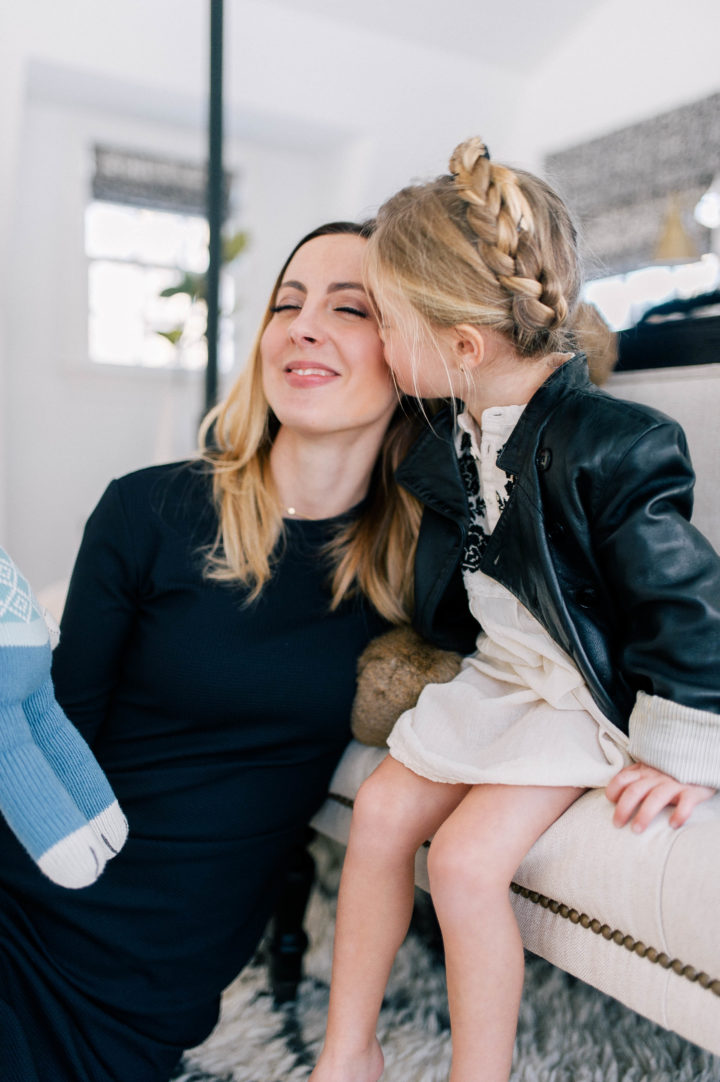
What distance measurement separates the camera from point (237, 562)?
114 centimetres

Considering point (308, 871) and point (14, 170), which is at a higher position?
point (14, 170)

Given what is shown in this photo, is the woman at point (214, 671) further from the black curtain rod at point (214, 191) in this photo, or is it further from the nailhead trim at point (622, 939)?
the black curtain rod at point (214, 191)

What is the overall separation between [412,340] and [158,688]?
0.55m

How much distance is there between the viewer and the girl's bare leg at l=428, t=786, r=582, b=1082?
844mm

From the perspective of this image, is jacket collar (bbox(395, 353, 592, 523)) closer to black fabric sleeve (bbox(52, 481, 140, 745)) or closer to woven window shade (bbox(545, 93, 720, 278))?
black fabric sleeve (bbox(52, 481, 140, 745))

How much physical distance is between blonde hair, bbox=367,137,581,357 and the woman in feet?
0.43

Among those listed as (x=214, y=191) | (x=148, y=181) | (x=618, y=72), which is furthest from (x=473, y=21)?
(x=214, y=191)

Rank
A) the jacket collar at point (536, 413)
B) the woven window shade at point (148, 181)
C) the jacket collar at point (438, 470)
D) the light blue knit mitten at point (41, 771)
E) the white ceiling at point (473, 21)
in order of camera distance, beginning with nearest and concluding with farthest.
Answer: the light blue knit mitten at point (41, 771) < the jacket collar at point (536, 413) < the jacket collar at point (438, 470) < the white ceiling at point (473, 21) < the woven window shade at point (148, 181)

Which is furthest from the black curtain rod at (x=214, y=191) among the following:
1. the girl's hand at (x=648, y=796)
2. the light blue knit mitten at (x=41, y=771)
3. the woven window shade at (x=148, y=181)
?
the woven window shade at (x=148, y=181)

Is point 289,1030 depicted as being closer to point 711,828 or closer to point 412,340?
point 711,828

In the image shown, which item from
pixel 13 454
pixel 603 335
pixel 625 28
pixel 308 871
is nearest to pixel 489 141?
pixel 625 28

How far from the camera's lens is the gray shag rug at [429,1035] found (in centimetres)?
114

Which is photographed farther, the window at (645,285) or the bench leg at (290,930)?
the window at (645,285)

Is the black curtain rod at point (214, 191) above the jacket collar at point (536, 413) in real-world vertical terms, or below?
above
